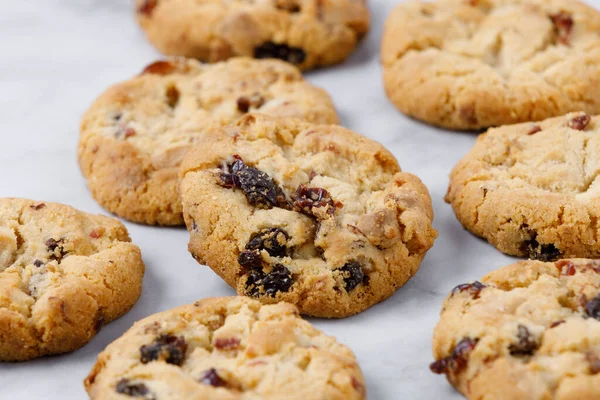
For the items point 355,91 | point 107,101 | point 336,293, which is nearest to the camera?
point 336,293

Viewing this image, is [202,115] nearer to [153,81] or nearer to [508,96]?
[153,81]

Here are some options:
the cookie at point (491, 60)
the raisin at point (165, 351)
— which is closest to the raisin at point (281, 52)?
the cookie at point (491, 60)

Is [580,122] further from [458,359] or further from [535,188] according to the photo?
[458,359]

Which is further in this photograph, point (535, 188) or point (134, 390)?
point (535, 188)

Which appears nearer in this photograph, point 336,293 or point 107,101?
point 336,293

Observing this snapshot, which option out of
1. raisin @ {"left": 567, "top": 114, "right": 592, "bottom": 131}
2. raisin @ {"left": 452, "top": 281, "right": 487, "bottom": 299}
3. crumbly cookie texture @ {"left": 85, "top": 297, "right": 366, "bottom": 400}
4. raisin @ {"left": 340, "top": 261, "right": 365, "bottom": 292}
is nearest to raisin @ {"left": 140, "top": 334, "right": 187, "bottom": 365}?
crumbly cookie texture @ {"left": 85, "top": 297, "right": 366, "bottom": 400}

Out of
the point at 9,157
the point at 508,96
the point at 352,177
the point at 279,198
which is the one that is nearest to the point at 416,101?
the point at 508,96

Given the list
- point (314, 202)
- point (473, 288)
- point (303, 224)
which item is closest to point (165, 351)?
point (303, 224)
